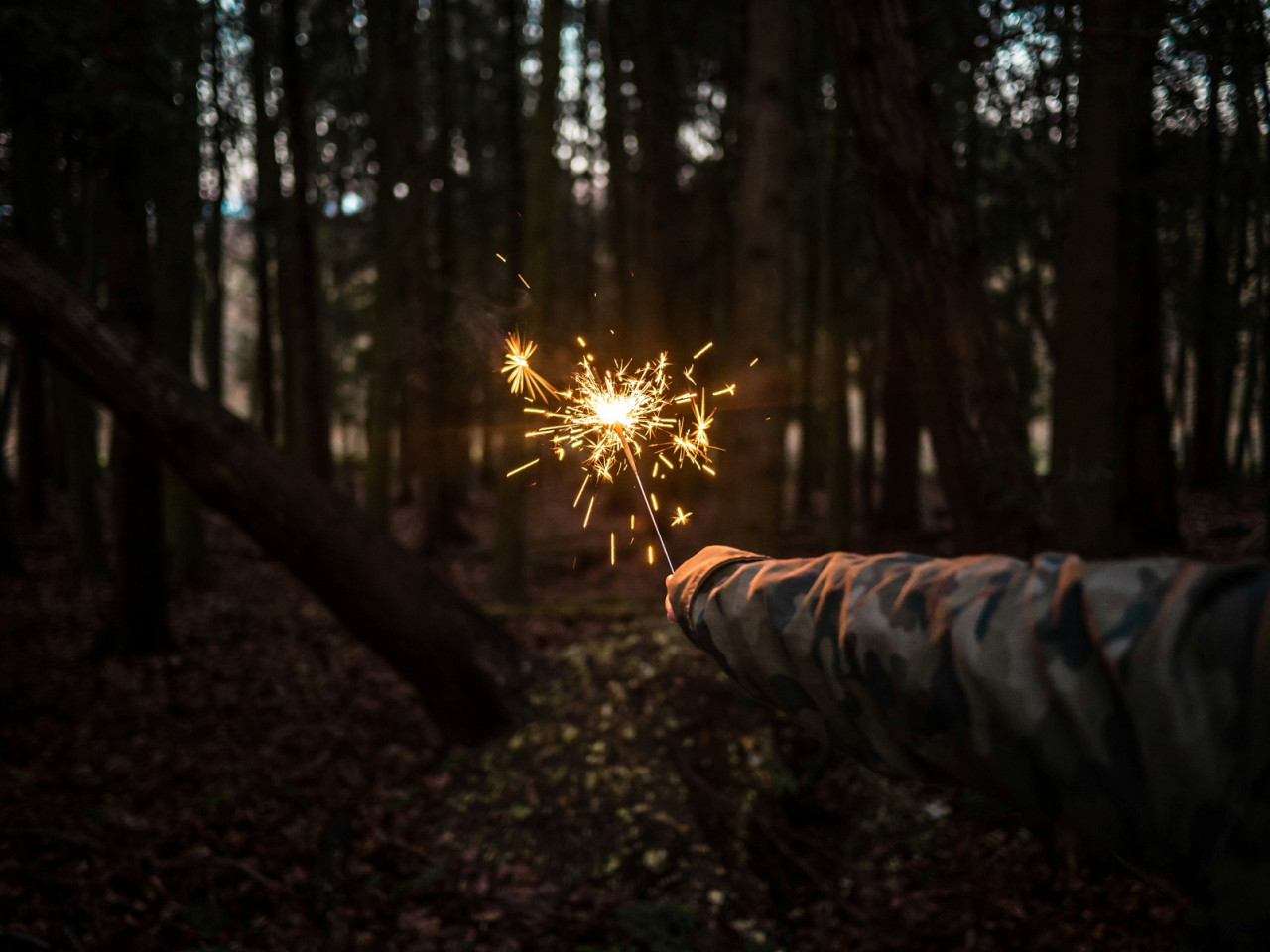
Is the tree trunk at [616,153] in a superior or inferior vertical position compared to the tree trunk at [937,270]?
superior

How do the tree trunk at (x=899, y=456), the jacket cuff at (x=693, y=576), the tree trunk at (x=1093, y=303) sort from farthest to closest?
the tree trunk at (x=899, y=456)
the tree trunk at (x=1093, y=303)
the jacket cuff at (x=693, y=576)

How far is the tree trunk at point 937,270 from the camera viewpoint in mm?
4566

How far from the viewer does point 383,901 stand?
12.7ft

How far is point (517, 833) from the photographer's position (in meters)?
4.39

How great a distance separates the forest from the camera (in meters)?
3.80

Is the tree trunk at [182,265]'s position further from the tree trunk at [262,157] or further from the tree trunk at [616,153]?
the tree trunk at [616,153]

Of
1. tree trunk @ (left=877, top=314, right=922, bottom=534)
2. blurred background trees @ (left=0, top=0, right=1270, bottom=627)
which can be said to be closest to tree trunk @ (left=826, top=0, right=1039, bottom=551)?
blurred background trees @ (left=0, top=0, right=1270, bottom=627)

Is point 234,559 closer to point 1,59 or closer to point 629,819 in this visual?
point 1,59

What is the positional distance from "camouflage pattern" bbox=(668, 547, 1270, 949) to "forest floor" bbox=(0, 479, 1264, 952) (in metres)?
2.84

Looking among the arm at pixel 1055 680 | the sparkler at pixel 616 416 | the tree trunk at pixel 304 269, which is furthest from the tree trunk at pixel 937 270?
the tree trunk at pixel 304 269

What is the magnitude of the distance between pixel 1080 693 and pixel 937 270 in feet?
13.4

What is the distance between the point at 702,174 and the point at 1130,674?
18.3m

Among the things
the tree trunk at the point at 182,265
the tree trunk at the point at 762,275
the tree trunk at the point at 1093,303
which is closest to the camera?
the tree trunk at the point at 1093,303

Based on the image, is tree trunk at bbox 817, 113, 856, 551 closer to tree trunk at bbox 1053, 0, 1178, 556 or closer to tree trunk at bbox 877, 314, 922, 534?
tree trunk at bbox 877, 314, 922, 534
